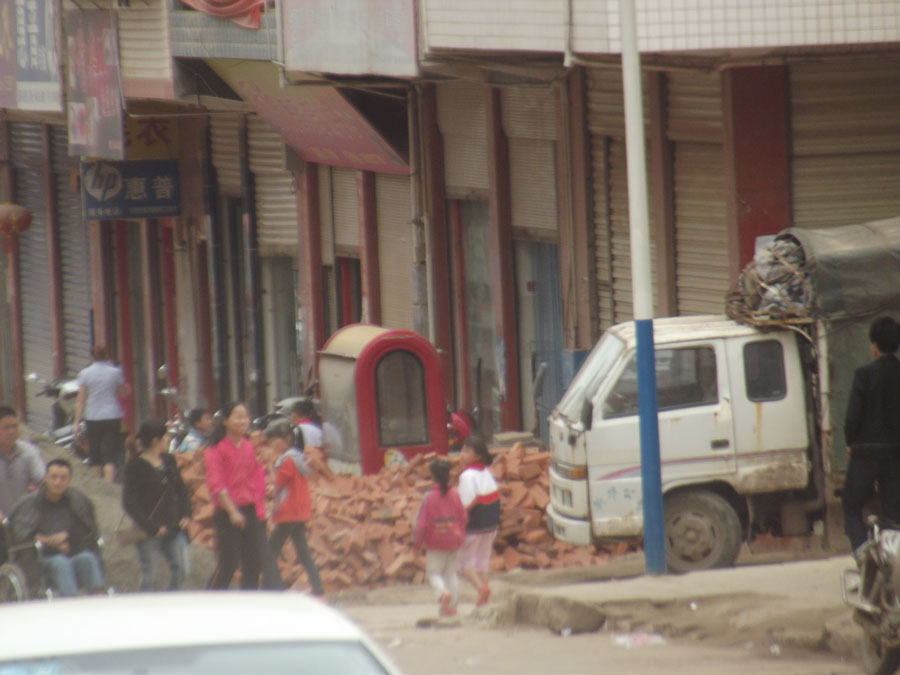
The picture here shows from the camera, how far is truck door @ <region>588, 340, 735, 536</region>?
11836mm

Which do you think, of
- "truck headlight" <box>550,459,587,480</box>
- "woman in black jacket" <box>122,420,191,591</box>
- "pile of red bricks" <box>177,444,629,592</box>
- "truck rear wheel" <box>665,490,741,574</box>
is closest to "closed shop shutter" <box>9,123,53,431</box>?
"pile of red bricks" <box>177,444,629,592</box>

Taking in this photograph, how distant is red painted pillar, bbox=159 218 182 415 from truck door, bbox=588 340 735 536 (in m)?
17.1

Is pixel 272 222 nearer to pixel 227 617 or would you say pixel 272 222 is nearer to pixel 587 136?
pixel 587 136

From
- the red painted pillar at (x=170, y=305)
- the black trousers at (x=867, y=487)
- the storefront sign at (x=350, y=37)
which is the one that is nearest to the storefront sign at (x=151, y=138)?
the red painted pillar at (x=170, y=305)

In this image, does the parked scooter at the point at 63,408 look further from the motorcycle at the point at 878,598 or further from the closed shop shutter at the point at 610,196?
the motorcycle at the point at 878,598

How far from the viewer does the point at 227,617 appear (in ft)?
15.3

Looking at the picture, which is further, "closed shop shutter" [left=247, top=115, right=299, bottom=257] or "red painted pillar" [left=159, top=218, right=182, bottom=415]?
"red painted pillar" [left=159, top=218, right=182, bottom=415]

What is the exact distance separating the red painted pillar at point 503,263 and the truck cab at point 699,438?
22.8 ft

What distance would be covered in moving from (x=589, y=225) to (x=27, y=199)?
19574 mm

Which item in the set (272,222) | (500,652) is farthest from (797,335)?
(272,222)

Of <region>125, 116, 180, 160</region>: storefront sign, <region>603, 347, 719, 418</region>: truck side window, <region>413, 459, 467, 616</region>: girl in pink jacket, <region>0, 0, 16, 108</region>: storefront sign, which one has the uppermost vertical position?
<region>0, 0, 16, 108</region>: storefront sign

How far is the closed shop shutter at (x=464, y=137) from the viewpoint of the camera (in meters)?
19.3

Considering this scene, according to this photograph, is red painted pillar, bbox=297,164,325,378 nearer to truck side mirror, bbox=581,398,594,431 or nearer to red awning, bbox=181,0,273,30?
red awning, bbox=181,0,273,30

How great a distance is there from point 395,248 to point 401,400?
5557 millimetres
